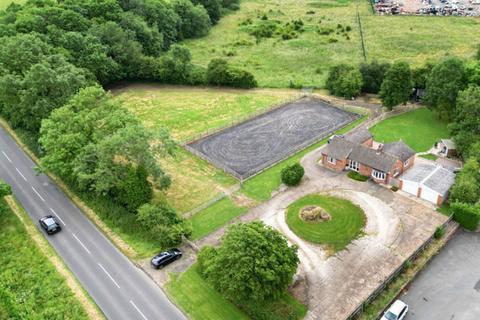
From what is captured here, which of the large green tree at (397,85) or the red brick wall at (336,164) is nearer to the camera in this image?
the red brick wall at (336,164)

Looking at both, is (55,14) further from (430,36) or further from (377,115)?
(430,36)

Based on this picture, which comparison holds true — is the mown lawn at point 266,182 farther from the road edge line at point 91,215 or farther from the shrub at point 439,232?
the shrub at point 439,232

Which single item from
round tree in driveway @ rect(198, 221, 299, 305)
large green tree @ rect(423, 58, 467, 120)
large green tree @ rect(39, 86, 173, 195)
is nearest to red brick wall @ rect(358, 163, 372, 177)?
large green tree @ rect(423, 58, 467, 120)

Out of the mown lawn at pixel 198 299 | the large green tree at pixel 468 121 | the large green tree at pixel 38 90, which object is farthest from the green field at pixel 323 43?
the mown lawn at pixel 198 299

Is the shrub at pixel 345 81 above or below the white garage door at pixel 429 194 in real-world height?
above

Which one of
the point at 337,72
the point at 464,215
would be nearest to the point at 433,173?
the point at 464,215

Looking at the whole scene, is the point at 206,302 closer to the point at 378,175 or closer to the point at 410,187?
the point at 378,175
